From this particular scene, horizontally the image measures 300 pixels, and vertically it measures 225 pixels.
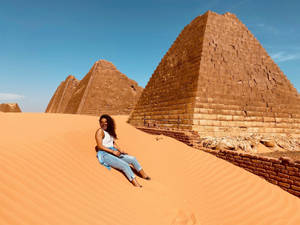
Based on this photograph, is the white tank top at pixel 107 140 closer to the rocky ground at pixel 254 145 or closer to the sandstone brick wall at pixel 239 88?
the rocky ground at pixel 254 145

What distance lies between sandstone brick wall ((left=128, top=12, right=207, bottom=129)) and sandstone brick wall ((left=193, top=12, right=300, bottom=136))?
57 centimetres

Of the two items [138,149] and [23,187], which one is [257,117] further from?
[23,187]

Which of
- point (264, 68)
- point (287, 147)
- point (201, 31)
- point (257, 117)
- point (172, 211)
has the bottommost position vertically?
point (172, 211)

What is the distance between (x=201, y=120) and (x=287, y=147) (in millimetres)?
4334

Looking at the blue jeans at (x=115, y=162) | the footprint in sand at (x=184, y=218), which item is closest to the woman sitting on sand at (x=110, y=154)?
the blue jeans at (x=115, y=162)

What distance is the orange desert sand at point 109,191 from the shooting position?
202 cm

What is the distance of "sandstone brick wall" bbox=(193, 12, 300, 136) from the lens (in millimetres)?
9945

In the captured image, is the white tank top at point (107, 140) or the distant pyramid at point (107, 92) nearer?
the white tank top at point (107, 140)

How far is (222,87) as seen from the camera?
416 inches

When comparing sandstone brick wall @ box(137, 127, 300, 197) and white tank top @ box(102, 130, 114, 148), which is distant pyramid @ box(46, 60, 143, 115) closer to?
sandstone brick wall @ box(137, 127, 300, 197)

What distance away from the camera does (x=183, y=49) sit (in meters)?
13.2

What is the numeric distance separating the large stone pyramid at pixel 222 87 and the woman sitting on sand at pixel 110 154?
6.09 m

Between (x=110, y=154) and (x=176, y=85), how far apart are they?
934 cm

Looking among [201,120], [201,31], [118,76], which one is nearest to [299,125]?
[201,120]
